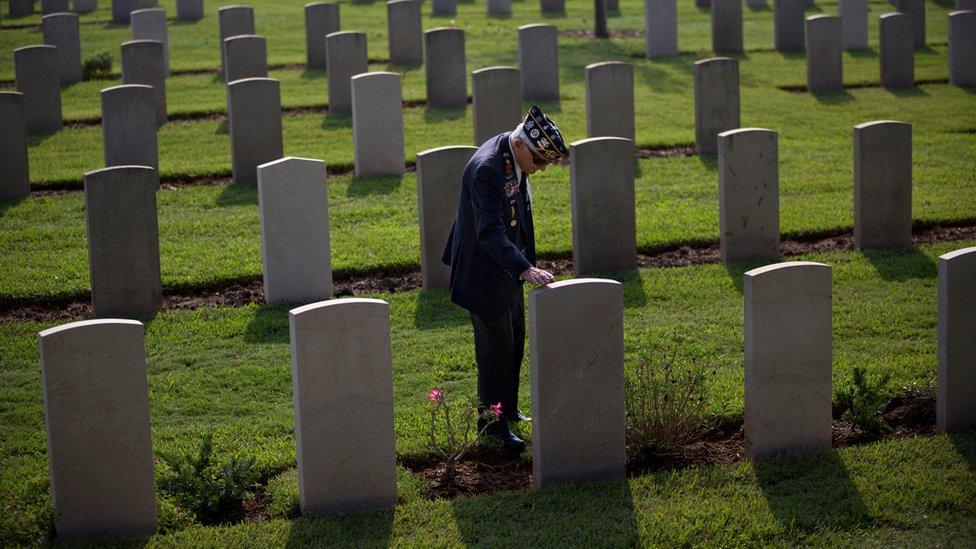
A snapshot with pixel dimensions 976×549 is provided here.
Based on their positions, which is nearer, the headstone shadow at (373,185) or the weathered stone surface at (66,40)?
the headstone shadow at (373,185)

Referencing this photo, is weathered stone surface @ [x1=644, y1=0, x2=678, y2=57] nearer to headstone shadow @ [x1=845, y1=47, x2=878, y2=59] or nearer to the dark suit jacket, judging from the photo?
headstone shadow @ [x1=845, y1=47, x2=878, y2=59]

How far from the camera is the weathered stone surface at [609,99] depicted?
1453 cm

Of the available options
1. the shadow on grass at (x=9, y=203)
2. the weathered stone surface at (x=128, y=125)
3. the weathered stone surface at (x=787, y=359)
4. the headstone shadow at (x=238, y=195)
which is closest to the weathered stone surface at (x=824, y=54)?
the headstone shadow at (x=238, y=195)

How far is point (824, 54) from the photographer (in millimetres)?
18516

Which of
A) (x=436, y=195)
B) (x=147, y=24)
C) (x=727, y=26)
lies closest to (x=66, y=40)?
(x=147, y=24)

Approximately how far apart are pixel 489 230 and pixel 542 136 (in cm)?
60

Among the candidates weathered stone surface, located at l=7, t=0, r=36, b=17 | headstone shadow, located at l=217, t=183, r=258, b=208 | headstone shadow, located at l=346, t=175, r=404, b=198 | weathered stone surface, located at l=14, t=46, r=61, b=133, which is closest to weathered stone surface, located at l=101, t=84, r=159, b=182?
headstone shadow, located at l=217, t=183, r=258, b=208

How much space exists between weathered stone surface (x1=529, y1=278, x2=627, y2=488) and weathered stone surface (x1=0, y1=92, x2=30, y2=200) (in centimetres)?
829

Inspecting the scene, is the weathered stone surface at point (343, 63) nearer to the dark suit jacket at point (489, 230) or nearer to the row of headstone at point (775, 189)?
the row of headstone at point (775, 189)

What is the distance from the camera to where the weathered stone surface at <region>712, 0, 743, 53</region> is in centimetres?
2150

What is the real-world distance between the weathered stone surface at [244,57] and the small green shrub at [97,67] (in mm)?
3061

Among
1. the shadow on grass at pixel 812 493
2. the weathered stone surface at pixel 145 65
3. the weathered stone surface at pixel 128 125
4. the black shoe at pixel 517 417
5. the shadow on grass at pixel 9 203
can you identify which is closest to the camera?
the shadow on grass at pixel 812 493

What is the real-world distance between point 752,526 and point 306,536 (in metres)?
2.25

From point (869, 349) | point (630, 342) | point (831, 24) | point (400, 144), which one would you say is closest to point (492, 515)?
point (630, 342)
